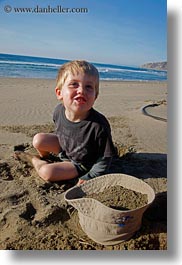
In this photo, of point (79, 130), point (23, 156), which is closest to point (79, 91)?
point (79, 130)

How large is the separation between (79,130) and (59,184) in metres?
0.19

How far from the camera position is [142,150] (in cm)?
142

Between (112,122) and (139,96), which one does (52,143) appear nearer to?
(112,122)

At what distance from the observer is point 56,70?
1.37m

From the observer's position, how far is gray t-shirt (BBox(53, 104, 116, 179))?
113cm

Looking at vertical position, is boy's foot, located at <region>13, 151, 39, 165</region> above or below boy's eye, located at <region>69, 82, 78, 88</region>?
below

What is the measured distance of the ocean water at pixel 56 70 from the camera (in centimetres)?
125

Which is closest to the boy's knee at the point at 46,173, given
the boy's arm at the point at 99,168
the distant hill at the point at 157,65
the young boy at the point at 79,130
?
the young boy at the point at 79,130

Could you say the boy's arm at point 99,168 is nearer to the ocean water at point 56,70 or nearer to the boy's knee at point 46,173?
the boy's knee at point 46,173

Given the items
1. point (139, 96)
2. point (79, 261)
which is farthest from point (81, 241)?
point (139, 96)

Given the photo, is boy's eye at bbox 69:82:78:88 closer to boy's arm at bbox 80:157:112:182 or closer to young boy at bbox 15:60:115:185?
young boy at bbox 15:60:115:185

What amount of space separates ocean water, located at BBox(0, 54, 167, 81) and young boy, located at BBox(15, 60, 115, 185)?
0.34 feet

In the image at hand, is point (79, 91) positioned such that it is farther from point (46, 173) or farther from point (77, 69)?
point (46, 173)

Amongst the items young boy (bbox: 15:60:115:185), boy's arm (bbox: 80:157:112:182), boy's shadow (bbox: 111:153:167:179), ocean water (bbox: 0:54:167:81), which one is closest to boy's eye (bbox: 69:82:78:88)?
young boy (bbox: 15:60:115:185)
